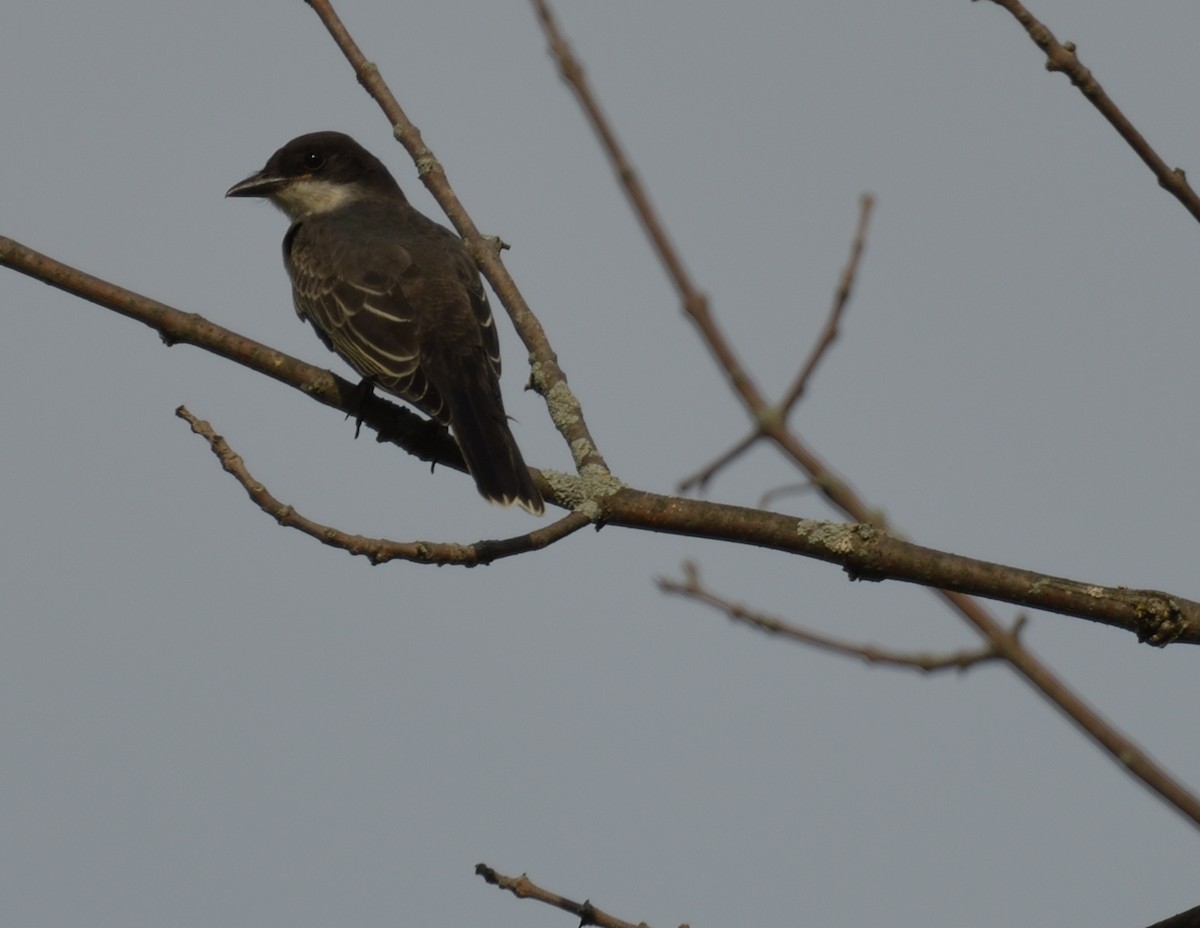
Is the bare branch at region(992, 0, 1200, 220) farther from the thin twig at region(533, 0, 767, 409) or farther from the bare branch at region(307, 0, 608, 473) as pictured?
the bare branch at region(307, 0, 608, 473)

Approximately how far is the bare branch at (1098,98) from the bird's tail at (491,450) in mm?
2613

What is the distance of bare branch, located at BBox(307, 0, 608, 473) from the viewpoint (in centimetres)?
470

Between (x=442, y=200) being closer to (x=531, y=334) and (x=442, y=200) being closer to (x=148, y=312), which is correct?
(x=531, y=334)

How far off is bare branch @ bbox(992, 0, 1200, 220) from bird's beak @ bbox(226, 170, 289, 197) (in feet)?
21.4

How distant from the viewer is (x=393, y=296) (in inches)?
278

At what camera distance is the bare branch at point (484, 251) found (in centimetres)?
470

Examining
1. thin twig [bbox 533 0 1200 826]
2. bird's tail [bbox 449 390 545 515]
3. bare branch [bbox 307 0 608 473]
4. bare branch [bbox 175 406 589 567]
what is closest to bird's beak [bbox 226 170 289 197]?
bird's tail [bbox 449 390 545 515]

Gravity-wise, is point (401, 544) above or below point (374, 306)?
below

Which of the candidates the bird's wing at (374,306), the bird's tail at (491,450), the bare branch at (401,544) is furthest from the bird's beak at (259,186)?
the bare branch at (401,544)

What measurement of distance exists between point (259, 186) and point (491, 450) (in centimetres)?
388

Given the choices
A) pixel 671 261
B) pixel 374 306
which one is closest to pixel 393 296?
pixel 374 306

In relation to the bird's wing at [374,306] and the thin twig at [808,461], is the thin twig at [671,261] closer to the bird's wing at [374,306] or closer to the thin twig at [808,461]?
the thin twig at [808,461]

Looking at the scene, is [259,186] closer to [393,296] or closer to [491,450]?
[393,296]

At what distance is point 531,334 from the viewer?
488 centimetres
